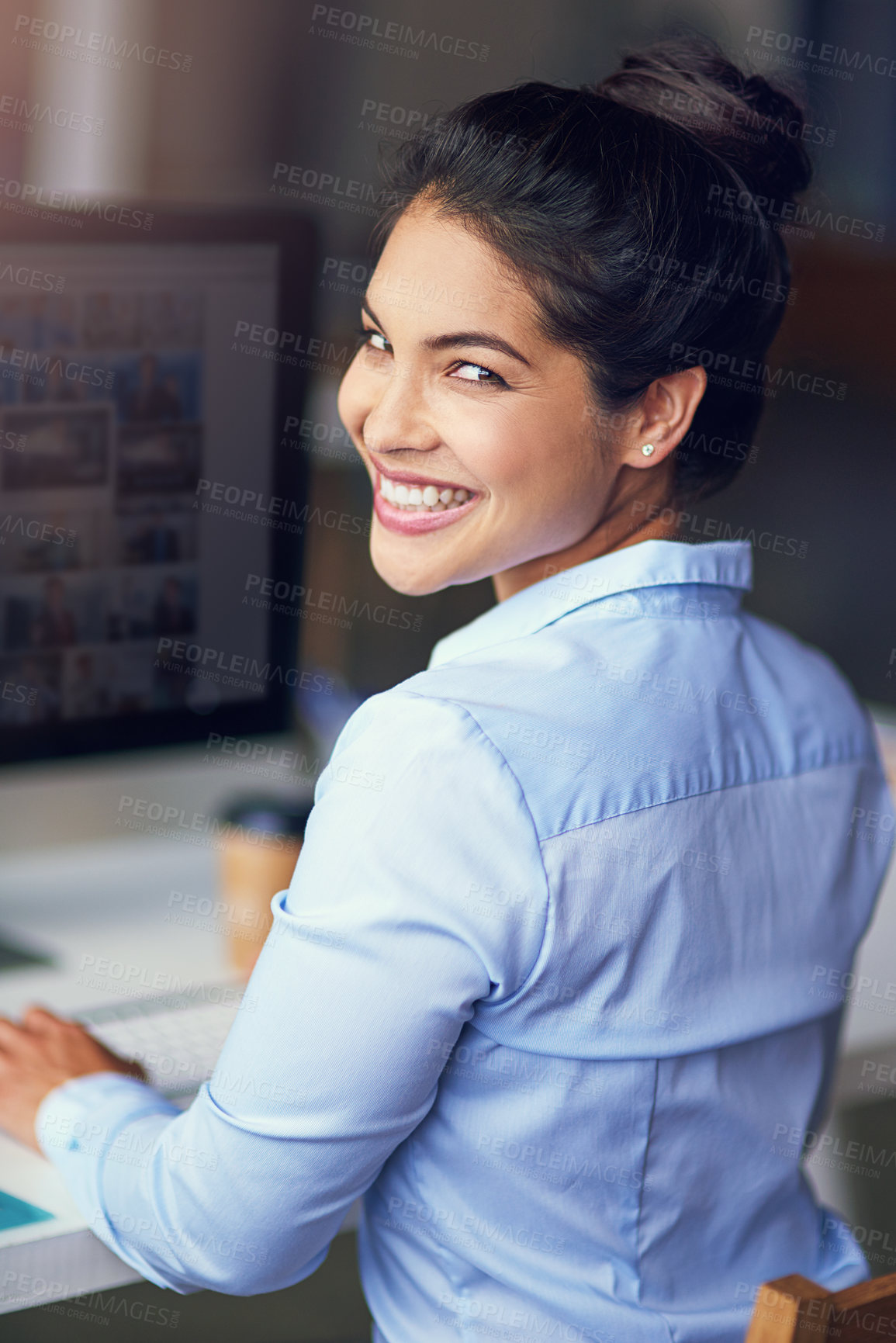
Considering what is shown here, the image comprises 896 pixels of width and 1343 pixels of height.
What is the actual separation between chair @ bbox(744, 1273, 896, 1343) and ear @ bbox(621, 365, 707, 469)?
501 mm

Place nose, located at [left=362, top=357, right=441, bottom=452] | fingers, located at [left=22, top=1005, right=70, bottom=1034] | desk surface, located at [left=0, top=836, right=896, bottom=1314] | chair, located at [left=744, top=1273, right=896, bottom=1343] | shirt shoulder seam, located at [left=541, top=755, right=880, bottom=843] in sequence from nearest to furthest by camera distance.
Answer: chair, located at [left=744, top=1273, right=896, bottom=1343], shirt shoulder seam, located at [left=541, top=755, right=880, bottom=843], nose, located at [left=362, top=357, right=441, bottom=452], fingers, located at [left=22, top=1005, right=70, bottom=1034], desk surface, located at [left=0, top=836, right=896, bottom=1314]

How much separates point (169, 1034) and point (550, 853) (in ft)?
1.55

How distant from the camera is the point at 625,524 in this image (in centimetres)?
93

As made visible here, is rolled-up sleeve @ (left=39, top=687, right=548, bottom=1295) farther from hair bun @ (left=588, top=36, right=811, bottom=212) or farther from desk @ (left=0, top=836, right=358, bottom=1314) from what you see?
hair bun @ (left=588, top=36, right=811, bottom=212)

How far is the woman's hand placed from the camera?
0.93 metres

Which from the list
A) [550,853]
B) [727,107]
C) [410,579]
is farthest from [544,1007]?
[727,107]

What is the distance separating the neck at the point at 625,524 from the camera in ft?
3.03

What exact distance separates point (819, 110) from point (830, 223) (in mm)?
885

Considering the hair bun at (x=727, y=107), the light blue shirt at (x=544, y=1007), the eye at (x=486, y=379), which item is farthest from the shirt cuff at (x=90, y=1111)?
the hair bun at (x=727, y=107)

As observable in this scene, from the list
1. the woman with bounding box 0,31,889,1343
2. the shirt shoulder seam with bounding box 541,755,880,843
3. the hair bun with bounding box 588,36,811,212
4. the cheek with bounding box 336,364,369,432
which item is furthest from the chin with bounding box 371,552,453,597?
the hair bun with bounding box 588,36,811,212

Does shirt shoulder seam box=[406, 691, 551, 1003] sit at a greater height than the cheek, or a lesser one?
lesser

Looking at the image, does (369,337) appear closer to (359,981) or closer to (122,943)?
(359,981)

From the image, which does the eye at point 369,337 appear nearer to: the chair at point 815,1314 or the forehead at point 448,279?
the forehead at point 448,279

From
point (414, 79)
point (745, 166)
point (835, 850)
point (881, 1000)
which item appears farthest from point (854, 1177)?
point (414, 79)
